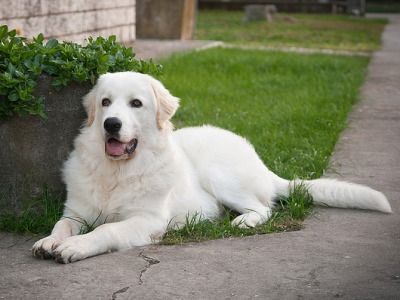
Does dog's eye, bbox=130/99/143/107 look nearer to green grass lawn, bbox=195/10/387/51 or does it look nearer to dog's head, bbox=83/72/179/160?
dog's head, bbox=83/72/179/160

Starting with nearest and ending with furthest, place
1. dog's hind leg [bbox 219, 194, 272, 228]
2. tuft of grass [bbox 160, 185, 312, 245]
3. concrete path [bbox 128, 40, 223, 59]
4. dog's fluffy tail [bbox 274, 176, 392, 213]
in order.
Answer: tuft of grass [bbox 160, 185, 312, 245]
dog's hind leg [bbox 219, 194, 272, 228]
dog's fluffy tail [bbox 274, 176, 392, 213]
concrete path [bbox 128, 40, 223, 59]

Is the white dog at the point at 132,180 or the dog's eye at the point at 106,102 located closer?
the white dog at the point at 132,180

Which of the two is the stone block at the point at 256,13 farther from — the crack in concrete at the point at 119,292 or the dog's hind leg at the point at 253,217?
the crack in concrete at the point at 119,292

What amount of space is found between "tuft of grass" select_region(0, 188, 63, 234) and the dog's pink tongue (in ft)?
2.31

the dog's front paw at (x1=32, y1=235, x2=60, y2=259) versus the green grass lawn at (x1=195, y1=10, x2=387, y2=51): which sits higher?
the dog's front paw at (x1=32, y1=235, x2=60, y2=259)

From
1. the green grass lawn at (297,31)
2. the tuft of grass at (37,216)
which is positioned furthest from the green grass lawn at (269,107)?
the green grass lawn at (297,31)

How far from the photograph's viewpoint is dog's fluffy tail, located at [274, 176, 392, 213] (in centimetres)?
575

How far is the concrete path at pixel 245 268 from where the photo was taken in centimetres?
419

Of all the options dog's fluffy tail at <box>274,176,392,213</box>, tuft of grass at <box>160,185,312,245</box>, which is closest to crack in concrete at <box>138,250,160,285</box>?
tuft of grass at <box>160,185,312,245</box>

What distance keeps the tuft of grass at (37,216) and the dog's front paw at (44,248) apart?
Result: 565 millimetres

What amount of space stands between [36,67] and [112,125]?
771 millimetres

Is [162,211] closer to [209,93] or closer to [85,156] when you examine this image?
[85,156]

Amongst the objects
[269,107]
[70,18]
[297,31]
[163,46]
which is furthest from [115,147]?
[297,31]

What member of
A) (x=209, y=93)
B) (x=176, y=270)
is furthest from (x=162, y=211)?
(x=209, y=93)
